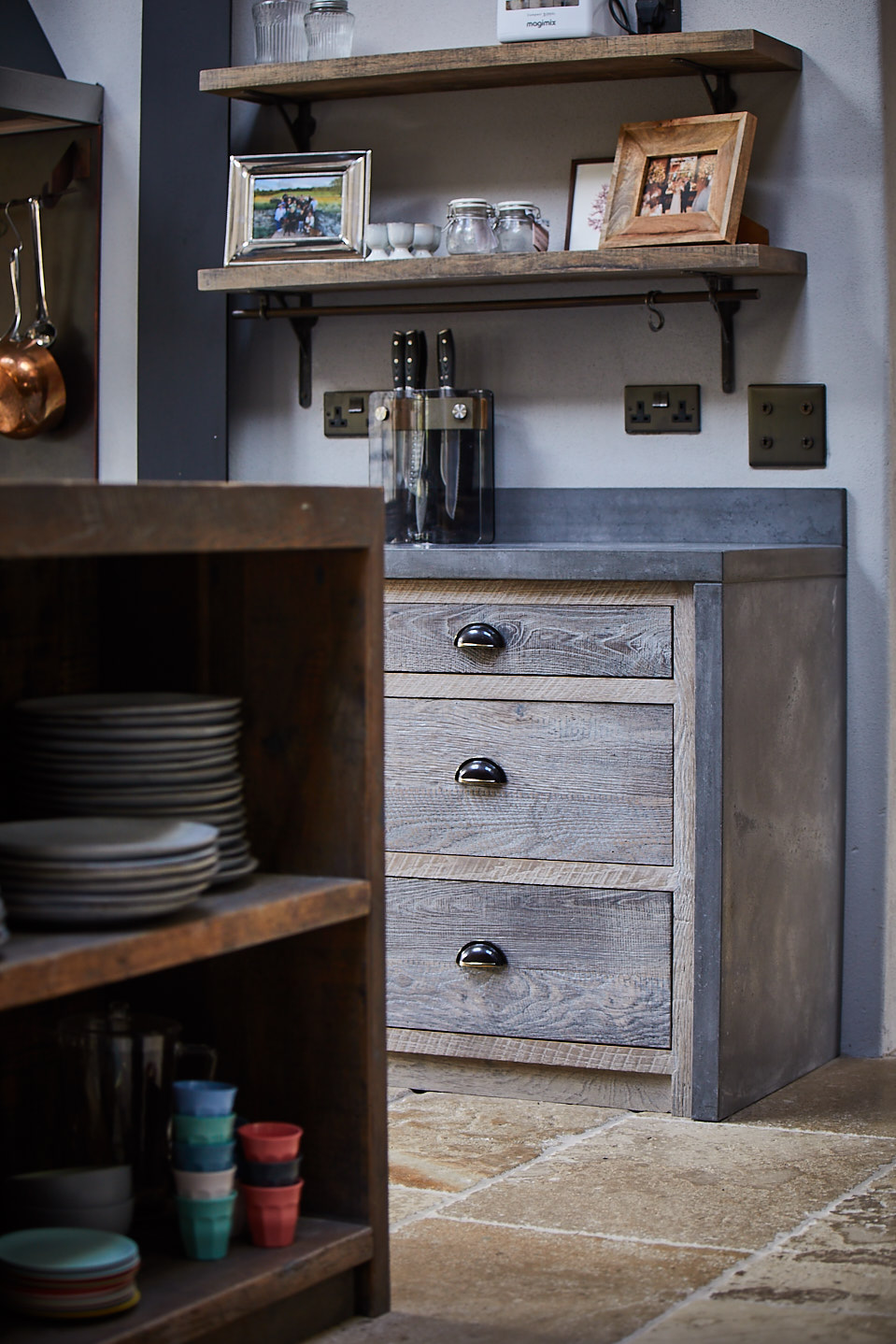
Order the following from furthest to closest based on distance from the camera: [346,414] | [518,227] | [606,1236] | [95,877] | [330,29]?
1. [346,414]
2. [330,29]
3. [518,227]
4. [606,1236]
5. [95,877]

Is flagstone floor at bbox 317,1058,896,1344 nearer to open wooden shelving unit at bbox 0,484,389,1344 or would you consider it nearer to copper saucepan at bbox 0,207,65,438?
open wooden shelving unit at bbox 0,484,389,1344

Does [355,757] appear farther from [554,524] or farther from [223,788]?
[554,524]

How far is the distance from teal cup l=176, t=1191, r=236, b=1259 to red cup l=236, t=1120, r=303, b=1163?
0.18ft

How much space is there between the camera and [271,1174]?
1674mm

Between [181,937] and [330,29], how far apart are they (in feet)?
7.16

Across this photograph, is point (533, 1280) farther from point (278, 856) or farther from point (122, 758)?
point (122, 758)

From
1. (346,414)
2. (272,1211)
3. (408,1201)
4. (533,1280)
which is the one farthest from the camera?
(346,414)

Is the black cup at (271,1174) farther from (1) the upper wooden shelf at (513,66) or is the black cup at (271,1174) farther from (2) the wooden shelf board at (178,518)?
(1) the upper wooden shelf at (513,66)

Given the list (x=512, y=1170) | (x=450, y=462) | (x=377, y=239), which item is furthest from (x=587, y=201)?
(x=512, y=1170)

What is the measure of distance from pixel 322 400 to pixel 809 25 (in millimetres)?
1100

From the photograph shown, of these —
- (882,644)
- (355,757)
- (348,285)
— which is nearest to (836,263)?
(882,644)

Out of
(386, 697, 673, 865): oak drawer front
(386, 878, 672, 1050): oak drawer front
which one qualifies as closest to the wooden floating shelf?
(386, 697, 673, 865): oak drawer front

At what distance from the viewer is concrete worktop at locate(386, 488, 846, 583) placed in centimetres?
252

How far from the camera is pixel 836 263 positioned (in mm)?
2945
